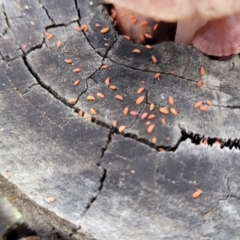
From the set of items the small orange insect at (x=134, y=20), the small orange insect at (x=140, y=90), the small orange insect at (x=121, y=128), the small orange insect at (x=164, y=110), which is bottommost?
the small orange insect at (x=121, y=128)

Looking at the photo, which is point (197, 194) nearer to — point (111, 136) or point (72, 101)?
point (111, 136)

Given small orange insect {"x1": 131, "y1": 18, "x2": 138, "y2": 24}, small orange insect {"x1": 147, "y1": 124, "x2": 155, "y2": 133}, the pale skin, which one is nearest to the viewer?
the pale skin

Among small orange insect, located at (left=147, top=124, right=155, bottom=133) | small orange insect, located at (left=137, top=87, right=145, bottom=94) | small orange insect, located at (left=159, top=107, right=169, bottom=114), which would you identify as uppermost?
small orange insect, located at (left=137, top=87, right=145, bottom=94)

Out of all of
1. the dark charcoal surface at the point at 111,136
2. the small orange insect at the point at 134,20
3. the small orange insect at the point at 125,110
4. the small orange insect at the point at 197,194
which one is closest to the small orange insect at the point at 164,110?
the dark charcoal surface at the point at 111,136

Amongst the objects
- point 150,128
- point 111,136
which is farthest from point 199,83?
point 111,136

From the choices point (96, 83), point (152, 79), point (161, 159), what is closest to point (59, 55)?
point (96, 83)

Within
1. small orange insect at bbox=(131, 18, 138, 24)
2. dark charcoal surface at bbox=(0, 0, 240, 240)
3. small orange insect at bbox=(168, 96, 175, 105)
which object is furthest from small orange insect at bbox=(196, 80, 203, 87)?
small orange insect at bbox=(131, 18, 138, 24)

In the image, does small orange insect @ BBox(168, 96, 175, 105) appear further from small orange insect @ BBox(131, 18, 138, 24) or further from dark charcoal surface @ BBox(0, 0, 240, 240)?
small orange insect @ BBox(131, 18, 138, 24)

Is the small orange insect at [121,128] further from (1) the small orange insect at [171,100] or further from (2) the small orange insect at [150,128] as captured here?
(1) the small orange insect at [171,100]
